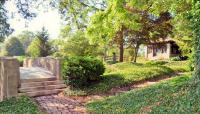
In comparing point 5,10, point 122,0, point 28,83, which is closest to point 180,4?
point 122,0

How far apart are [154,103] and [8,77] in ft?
19.3

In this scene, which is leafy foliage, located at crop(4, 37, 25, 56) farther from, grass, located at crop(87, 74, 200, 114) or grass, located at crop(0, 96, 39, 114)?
grass, located at crop(87, 74, 200, 114)

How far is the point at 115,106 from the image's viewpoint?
30.3 feet

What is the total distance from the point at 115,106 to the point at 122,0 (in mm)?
6728

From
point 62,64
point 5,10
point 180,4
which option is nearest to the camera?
point 180,4

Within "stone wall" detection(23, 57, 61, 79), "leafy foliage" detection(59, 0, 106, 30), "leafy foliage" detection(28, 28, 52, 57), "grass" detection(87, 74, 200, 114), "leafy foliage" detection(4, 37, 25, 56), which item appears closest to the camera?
"grass" detection(87, 74, 200, 114)

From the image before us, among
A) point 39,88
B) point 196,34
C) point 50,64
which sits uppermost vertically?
point 196,34

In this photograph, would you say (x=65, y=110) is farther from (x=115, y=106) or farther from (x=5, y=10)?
(x=5, y=10)

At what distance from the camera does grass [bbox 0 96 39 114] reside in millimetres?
9177

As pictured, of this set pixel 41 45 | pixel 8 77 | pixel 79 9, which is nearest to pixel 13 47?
pixel 41 45

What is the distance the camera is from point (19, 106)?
9.84 m

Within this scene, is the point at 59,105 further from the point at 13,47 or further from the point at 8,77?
the point at 13,47

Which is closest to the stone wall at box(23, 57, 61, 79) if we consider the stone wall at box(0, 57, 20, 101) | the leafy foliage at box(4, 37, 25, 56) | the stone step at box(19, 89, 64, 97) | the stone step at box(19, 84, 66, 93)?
the stone step at box(19, 84, 66, 93)

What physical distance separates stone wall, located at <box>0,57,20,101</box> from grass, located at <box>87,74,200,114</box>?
3131mm
